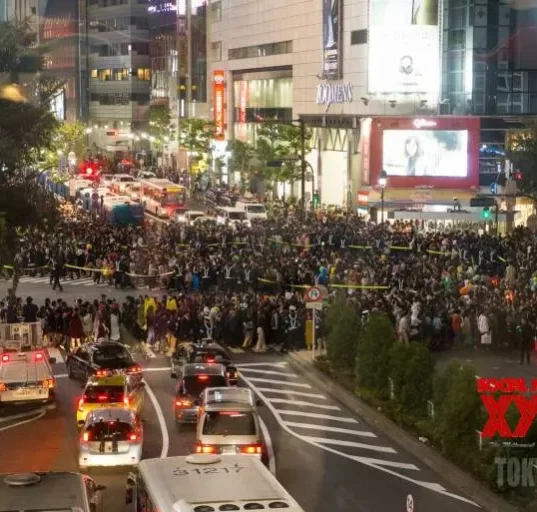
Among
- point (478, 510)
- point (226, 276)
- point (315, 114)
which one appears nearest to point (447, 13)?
point (315, 114)

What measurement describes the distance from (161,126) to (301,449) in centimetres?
10457

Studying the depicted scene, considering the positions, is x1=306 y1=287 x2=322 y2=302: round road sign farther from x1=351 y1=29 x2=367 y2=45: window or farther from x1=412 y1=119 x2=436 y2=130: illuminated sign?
x1=351 y1=29 x2=367 y2=45: window

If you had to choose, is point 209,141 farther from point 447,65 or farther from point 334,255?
point 334,255

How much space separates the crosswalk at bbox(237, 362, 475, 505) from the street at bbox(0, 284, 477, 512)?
0.7 inches

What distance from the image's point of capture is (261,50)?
102 m

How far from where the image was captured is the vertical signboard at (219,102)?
11038 cm

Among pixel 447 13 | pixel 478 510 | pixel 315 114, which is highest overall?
pixel 447 13

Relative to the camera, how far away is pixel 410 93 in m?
78.2

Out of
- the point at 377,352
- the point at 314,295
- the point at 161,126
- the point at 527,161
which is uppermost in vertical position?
the point at 161,126

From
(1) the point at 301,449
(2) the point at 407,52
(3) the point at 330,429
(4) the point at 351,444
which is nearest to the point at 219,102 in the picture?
(2) the point at 407,52

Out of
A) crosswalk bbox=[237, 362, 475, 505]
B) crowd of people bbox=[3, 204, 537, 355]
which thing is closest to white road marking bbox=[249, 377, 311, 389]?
crosswalk bbox=[237, 362, 475, 505]

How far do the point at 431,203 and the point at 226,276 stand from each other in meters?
33.4

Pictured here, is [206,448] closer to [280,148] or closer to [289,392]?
[289,392]

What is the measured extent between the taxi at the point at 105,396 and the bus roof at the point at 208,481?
8.95 metres
